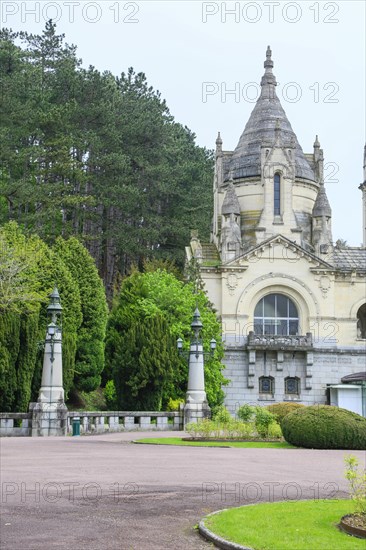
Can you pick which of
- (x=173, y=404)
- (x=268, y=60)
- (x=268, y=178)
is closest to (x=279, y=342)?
(x=173, y=404)

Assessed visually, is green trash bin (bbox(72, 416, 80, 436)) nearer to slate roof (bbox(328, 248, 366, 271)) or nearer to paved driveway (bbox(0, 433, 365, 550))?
paved driveway (bbox(0, 433, 365, 550))

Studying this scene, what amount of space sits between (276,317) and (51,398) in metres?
26.6

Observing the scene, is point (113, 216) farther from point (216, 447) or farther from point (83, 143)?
point (216, 447)

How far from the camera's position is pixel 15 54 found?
6719cm

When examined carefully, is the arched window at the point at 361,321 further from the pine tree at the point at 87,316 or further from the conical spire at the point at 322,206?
the pine tree at the point at 87,316

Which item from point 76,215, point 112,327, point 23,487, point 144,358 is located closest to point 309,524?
point 23,487

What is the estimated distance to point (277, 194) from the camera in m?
60.5

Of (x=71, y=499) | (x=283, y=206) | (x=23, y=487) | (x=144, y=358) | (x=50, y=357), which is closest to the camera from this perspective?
(x=71, y=499)

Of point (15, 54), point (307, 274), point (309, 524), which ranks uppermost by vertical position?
point (15, 54)

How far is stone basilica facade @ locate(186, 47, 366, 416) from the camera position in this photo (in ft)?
183

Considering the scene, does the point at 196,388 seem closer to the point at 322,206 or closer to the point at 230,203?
the point at 230,203

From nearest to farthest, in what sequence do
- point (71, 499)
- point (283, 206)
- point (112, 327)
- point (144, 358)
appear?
1. point (71, 499)
2. point (144, 358)
3. point (112, 327)
4. point (283, 206)

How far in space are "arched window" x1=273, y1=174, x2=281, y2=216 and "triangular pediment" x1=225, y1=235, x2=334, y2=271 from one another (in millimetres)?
3245

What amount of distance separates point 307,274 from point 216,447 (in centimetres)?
Answer: 3187
